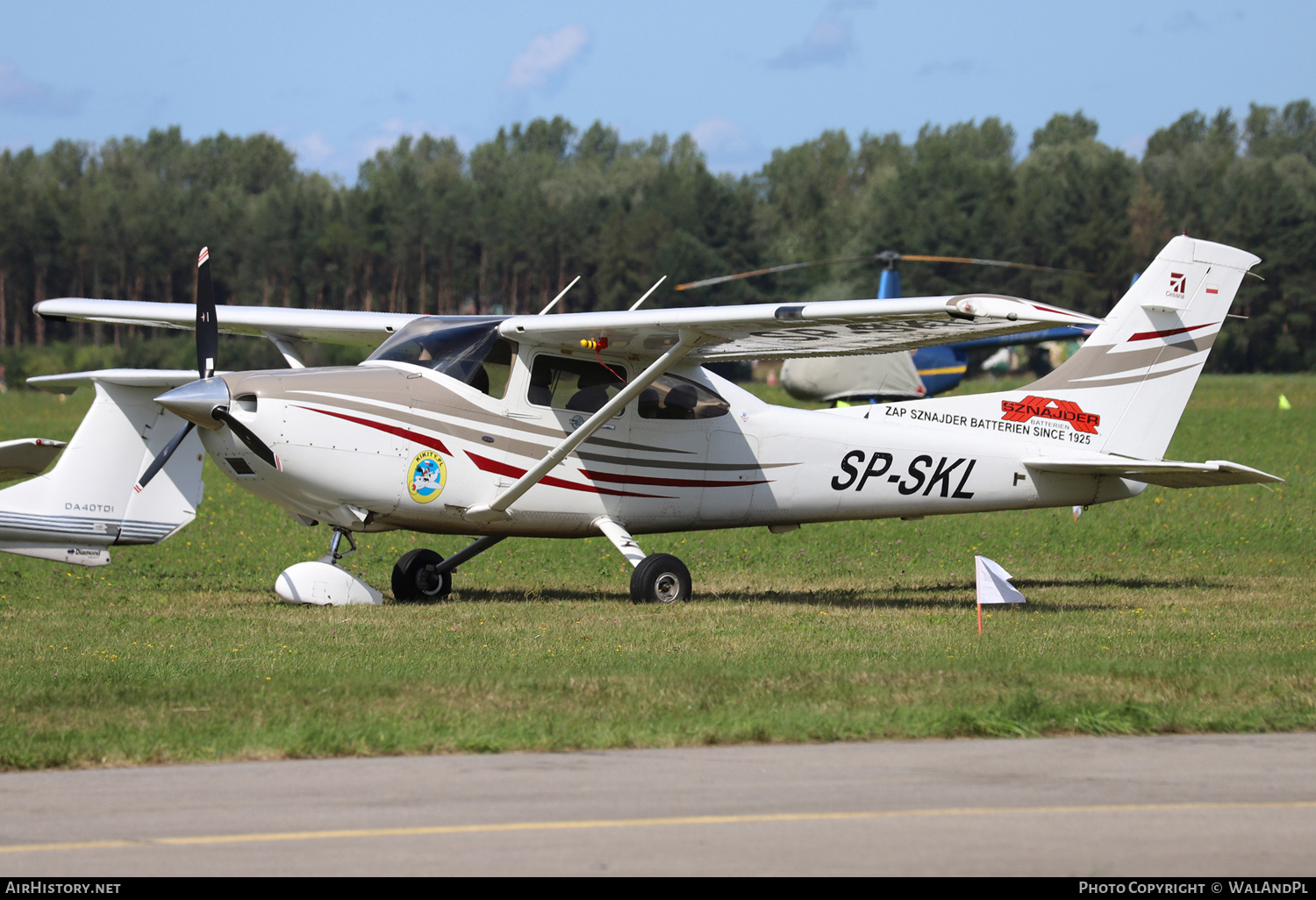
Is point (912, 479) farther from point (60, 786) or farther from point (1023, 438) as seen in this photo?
point (60, 786)

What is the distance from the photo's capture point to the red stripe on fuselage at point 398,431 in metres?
11.8

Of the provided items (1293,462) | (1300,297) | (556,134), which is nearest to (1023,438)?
(1293,462)

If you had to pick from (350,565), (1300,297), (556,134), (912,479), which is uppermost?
(556,134)

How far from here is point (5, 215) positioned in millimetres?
87250

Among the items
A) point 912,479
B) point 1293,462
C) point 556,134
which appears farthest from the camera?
point 556,134

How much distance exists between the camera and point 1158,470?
13352 mm

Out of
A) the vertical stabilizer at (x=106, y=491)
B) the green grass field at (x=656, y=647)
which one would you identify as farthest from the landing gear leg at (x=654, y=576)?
the vertical stabilizer at (x=106, y=491)

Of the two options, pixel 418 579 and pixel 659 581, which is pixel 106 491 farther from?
pixel 659 581

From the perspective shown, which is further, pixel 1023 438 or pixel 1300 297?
pixel 1300 297

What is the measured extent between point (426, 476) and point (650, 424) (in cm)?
223

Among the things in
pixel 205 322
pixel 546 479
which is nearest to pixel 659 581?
pixel 546 479

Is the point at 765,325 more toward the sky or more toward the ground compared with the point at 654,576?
more toward the sky

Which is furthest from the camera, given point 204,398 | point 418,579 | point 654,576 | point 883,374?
point 883,374
